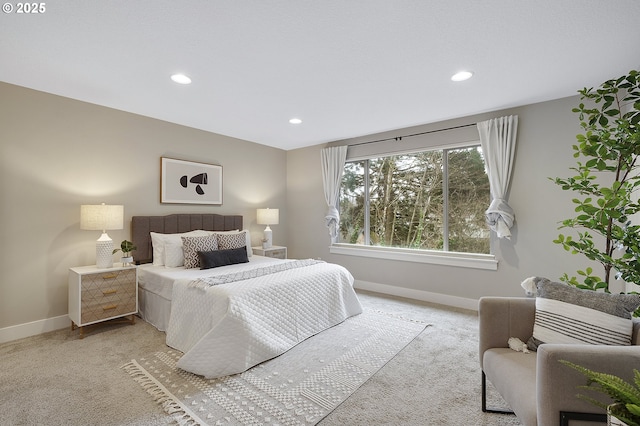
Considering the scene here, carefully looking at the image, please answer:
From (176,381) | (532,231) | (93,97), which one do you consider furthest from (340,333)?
(93,97)

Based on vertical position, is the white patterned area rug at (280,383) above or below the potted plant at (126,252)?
below

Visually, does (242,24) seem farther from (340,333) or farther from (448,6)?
(340,333)

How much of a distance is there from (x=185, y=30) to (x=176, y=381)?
249 centimetres

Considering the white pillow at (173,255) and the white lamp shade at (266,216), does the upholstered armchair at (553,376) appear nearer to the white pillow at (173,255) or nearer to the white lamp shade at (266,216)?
the white pillow at (173,255)

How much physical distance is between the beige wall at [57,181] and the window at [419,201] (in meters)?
2.81

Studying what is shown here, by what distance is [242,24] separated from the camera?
1941mm

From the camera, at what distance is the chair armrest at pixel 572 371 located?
1113mm

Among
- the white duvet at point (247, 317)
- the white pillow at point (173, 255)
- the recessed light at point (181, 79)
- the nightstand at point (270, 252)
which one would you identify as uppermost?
the recessed light at point (181, 79)

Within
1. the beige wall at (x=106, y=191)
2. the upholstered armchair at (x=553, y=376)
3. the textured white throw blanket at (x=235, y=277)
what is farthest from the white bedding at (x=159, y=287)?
the upholstered armchair at (x=553, y=376)

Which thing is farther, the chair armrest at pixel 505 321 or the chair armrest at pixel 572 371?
the chair armrest at pixel 505 321

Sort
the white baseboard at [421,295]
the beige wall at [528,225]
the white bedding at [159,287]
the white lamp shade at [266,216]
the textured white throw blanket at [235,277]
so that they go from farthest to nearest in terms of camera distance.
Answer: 1. the white lamp shade at [266,216]
2. the white baseboard at [421,295]
3. the beige wall at [528,225]
4. the white bedding at [159,287]
5. the textured white throw blanket at [235,277]

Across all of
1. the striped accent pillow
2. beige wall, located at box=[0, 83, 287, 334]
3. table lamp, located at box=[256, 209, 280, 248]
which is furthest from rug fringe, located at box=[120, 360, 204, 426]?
table lamp, located at box=[256, 209, 280, 248]

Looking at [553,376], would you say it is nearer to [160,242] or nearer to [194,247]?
[194,247]

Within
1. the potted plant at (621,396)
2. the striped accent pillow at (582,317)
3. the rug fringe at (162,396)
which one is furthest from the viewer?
the rug fringe at (162,396)
